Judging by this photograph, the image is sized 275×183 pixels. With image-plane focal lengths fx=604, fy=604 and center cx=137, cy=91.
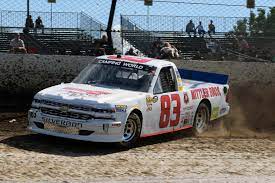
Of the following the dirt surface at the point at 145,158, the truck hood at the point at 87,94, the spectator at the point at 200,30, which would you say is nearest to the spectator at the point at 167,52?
the spectator at the point at 200,30

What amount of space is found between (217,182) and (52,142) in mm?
3504

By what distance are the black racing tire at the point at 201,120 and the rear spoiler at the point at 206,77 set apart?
106 centimetres

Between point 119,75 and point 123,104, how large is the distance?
4.30ft

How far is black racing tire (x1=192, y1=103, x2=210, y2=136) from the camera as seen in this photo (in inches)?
465

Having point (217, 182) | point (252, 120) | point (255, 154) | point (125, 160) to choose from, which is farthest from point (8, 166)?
point (252, 120)

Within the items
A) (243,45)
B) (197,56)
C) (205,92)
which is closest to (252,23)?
(243,45)

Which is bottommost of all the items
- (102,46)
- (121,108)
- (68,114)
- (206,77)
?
(68,114)

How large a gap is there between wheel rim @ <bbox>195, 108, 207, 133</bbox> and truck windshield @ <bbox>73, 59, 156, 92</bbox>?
1.67 m

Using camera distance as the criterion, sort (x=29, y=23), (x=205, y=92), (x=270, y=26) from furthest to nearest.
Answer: (x=270, y=26), (x=29, y=23), (x=205, y=92)

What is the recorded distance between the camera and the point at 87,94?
9812 millimetres

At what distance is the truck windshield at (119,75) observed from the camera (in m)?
10.5

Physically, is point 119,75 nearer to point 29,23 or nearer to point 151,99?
point 151,99

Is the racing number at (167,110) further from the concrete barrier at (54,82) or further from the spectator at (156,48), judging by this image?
the spectator at (156,48)

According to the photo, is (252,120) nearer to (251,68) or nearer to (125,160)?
(251,68)
